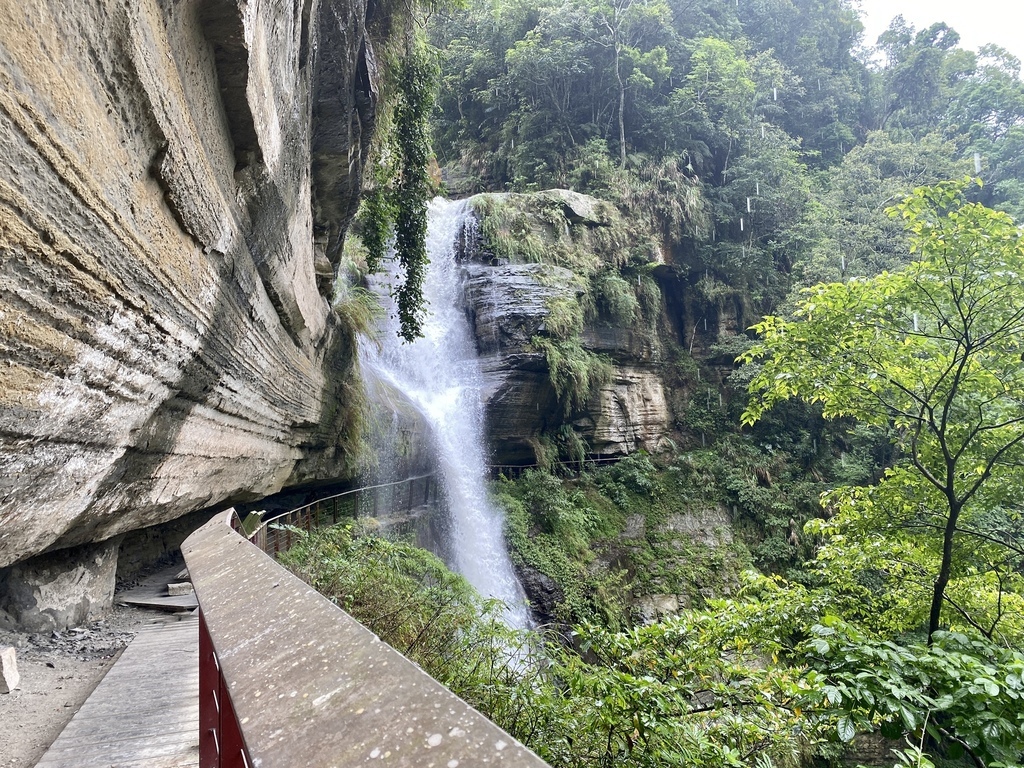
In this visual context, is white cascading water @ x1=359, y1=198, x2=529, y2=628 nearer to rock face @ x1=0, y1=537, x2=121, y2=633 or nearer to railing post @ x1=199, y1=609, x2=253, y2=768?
rock face @ x1=0, y1=537, x2=121, y2=633

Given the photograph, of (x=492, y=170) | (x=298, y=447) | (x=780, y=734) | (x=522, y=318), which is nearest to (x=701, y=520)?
(x=522, y=318)

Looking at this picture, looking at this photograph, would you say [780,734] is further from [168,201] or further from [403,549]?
[403,549]

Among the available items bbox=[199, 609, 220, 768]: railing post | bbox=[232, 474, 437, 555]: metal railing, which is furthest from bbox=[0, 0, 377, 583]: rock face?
bbox=[232, 474, 437, 555]: metal railing

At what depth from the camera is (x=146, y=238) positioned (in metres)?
2.55

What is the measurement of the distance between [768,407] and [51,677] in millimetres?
5948

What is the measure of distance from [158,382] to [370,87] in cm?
470

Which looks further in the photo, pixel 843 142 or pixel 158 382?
pixel 843 142

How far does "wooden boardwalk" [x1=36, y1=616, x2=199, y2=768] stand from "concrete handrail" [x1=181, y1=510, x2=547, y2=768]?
2104mm

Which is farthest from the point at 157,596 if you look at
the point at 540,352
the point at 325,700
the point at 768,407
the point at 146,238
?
the point at 540,352

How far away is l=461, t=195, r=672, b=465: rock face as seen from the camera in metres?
14.1

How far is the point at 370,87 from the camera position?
6242mm

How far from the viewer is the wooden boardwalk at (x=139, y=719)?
2.39 m

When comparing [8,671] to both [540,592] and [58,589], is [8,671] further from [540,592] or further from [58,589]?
[540,592]

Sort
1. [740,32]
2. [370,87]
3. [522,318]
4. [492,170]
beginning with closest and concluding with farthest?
[370,87], [522,318], [492,170], [740,32]
